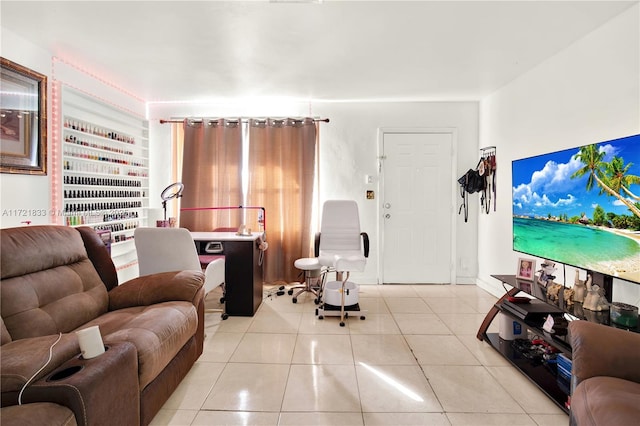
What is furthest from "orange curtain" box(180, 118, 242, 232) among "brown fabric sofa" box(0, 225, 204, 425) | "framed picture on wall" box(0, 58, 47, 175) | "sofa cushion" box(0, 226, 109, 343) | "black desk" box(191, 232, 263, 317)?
"sofa cushion" box(0, 226, 109, 343)

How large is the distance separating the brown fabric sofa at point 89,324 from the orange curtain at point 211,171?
2183 millimetres

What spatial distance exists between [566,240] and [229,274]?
284 cm

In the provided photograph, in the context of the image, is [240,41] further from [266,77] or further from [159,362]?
[159,362]

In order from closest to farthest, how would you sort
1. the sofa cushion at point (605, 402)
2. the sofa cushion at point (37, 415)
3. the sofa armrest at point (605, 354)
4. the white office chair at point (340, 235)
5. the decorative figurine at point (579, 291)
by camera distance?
the sofa cushion at point (37, 415) → the sofa cushion at point (605, 402) → the sofa armrest at point (605, 354) → the decorative figurine at point (579, 291) → the white office chair at point (340, 235)

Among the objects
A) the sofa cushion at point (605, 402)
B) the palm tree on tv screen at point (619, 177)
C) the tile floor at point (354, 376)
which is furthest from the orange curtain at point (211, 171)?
the sofa cushion at point (605, 402)

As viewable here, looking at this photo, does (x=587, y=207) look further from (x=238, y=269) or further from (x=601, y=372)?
(x=238, y=269)

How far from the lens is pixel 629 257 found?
77.9 inches

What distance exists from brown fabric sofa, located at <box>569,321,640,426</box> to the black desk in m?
2.57

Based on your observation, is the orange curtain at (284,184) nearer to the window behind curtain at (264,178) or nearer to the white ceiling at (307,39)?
the window behind curtain at (264,178)

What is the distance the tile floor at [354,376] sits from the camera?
6.15 feet

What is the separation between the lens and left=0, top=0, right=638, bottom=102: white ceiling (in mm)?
2309

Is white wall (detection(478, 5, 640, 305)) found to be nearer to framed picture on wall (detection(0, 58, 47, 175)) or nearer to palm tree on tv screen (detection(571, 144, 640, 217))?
palm tree on tv screen (detection(571, 144, 640, 217))

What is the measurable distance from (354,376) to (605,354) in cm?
138

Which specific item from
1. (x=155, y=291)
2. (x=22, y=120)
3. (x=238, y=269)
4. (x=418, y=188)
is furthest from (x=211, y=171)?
(x=418, y=188)
